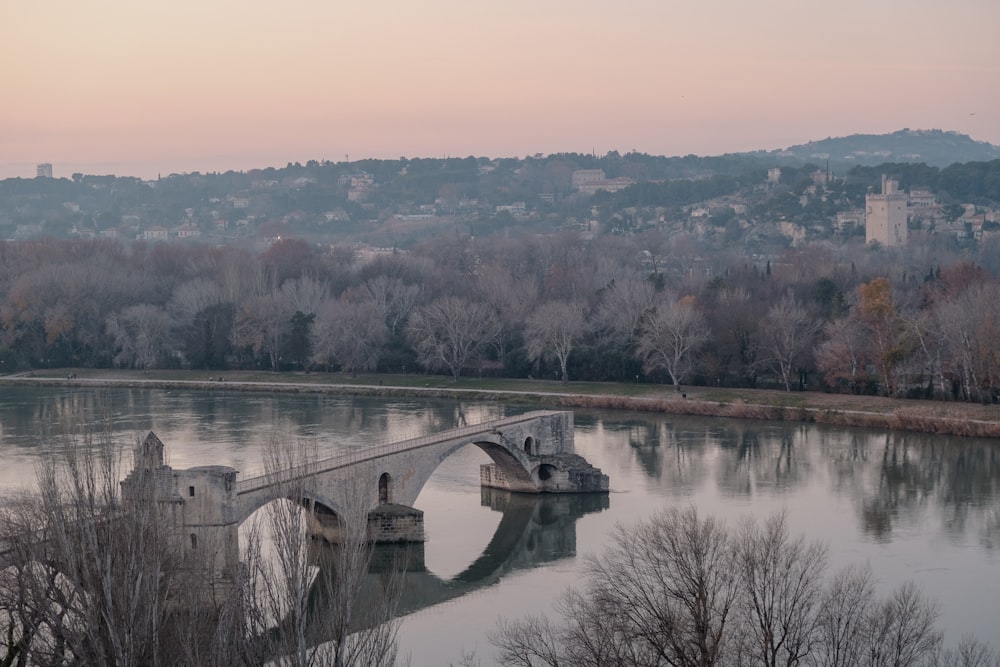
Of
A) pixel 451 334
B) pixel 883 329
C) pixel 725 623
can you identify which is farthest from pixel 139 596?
pixel 451 334

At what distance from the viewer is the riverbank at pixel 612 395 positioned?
4229 centimetres

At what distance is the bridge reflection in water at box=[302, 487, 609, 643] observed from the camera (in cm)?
2550

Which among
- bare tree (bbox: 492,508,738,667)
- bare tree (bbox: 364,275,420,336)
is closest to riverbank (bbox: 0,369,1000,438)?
bare tree (bbox: 364,275,420,336)

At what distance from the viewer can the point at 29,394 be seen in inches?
2138

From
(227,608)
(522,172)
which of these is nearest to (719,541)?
(227,608)

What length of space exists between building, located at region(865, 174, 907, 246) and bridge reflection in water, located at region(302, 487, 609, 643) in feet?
228

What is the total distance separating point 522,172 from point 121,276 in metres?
102

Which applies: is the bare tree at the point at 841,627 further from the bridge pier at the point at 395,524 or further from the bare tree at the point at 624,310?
the bare tree at the point at 624,310

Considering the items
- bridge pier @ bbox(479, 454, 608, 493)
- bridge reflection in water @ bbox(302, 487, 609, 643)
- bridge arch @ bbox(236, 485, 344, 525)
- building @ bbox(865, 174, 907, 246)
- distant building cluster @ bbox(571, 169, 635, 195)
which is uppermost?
distant building cluster @ bbox(571, 169, 635, 195)

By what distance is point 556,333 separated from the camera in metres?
53.8

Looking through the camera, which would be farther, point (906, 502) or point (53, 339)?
point (53, 339)

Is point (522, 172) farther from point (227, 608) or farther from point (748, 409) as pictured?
point (227, 608)

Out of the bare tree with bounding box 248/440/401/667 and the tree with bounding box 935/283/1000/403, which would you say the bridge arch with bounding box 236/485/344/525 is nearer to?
the bare tree with bounding box 248/440/401/667

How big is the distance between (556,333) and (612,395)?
4.89m
